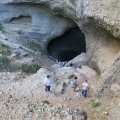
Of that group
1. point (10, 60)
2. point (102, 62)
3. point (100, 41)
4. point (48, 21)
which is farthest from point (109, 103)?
point (48, 21)

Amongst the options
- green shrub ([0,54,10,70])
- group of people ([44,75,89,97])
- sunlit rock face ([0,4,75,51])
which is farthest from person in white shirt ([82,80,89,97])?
sunlit rock face ([0,4,75,51])

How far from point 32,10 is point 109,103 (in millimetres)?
12575

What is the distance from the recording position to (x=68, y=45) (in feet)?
82.4

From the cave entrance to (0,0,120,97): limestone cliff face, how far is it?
34.7 inches

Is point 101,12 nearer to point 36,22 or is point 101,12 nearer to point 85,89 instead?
point 85,89

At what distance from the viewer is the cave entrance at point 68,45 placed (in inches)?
970

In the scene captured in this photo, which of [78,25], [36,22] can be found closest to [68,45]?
[36,22]

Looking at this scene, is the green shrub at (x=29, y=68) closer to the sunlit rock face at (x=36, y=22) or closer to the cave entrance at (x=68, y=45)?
the sunlit rock face at (x=36, y=22)

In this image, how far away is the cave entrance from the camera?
24650mm

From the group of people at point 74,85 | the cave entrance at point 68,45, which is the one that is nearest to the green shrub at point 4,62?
the group of people at point 74,85

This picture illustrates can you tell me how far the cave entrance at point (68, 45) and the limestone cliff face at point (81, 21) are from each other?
0.88 meters

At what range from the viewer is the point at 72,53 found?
82.3 feet

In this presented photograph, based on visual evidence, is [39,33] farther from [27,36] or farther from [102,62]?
[102,62]

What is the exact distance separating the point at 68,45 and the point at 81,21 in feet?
22.7
